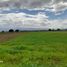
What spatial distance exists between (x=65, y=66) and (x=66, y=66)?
0.47ft

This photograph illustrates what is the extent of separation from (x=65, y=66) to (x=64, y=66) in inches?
3.4

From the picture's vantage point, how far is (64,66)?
2311cm

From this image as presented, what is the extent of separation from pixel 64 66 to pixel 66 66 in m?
0.22

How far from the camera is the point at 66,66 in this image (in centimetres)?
2295

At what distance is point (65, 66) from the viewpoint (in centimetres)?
2308
